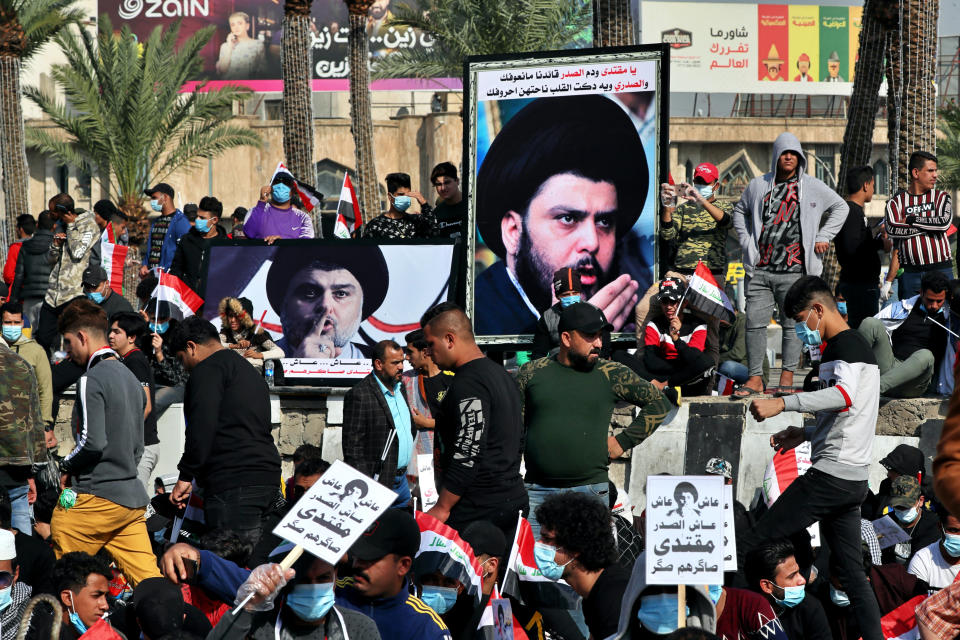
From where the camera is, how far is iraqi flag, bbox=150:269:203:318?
11.9 meters

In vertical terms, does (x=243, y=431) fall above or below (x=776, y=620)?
above

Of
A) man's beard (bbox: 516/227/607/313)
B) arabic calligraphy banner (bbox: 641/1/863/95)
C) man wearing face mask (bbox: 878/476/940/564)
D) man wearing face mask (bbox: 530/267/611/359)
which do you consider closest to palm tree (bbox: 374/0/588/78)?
man's beard (bbox: 516/227/607/313)

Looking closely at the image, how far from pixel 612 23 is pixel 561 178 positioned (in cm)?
395

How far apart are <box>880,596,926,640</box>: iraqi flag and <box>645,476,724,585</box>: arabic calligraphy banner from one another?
213 cm

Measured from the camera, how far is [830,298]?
7.11m

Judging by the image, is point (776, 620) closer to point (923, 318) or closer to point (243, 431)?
point (243, 431)

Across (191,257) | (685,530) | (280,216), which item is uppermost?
(280,216)

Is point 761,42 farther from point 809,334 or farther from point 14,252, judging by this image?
point 809,334

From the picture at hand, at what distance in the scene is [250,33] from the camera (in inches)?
2539

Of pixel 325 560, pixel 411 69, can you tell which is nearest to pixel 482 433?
pixel 325 560

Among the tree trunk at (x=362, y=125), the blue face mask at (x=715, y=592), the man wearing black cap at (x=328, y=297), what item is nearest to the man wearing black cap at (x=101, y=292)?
the man wearing black cap at (x=328, y=297)

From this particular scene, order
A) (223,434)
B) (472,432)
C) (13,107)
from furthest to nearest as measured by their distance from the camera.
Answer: (13,107), (223,434), (472,432)

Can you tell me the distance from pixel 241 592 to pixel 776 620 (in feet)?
9.68

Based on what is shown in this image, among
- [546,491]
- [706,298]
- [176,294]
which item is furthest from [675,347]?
[176,294]
